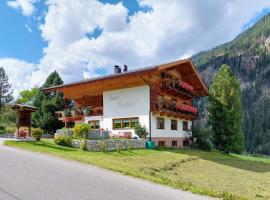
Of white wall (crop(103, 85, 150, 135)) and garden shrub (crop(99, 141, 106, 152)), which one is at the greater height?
white wall (crop(103, 85, 150, 135))

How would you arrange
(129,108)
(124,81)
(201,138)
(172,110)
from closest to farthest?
(124,81)
(129,108)
(172,110)
(201,138)

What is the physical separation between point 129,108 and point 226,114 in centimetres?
1279

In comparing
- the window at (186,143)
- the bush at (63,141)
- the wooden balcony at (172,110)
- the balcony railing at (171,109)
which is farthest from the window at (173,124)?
the bush at (63,141)

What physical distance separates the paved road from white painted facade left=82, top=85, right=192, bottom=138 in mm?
18710

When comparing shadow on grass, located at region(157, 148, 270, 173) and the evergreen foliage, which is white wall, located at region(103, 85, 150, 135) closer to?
shadow on grass, located at region(157, 148, 270, 173)

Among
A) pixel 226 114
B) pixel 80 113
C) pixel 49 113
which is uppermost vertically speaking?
pixel 49 113

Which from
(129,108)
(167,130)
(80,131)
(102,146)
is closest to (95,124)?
(129,108)

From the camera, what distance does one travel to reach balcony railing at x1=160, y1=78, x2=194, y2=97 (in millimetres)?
35781

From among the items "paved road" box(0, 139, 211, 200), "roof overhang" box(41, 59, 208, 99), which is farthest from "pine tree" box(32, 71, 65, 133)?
"paved road" box(0, 139, 211, 200)

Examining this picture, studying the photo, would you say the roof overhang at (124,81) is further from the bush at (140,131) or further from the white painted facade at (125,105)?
the bush at (140,131)

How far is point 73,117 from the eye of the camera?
39375 millimetres

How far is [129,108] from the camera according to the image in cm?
3494

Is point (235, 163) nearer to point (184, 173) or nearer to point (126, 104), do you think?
point (184, 173)

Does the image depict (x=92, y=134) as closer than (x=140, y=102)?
Yes
